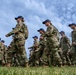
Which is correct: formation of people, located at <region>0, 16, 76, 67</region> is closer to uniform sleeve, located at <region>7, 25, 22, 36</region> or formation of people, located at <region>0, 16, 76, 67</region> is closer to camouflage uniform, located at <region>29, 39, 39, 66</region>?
uniform sleeve, located at <region>7, 25, 22, 36</region>

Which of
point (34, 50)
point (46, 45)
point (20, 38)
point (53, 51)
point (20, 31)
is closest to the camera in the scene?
point (20, 38)

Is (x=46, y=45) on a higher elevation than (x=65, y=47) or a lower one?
lower

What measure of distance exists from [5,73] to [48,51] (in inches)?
276

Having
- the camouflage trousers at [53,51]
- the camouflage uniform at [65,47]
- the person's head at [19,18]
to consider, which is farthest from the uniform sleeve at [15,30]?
the camouflage uniform at [65,47]

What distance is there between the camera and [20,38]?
37.9 ft

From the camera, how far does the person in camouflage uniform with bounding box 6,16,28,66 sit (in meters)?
11.6

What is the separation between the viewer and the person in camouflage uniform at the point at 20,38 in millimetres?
11586

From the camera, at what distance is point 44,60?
12.5m

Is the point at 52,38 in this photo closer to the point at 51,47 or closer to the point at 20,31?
the point at 51,47

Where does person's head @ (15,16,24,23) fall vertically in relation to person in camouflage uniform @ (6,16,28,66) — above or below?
above

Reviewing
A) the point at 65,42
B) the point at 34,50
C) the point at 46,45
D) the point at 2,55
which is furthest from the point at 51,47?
the point at 2,55

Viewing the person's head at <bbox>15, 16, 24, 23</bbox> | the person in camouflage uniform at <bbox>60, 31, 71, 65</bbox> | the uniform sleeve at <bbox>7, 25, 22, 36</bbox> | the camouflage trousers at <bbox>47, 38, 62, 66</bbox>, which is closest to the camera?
the uniform sleeve at <bbox>7, 25, 22, 36</bbox>

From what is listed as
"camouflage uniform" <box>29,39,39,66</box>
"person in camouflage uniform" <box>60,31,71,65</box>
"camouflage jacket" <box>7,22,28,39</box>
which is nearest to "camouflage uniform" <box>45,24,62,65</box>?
"camouflage jacket" <box>7,22,28,39</box>

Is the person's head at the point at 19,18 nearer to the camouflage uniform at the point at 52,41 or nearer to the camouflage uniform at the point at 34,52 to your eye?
the camouflage uniform at the point at 52,41
